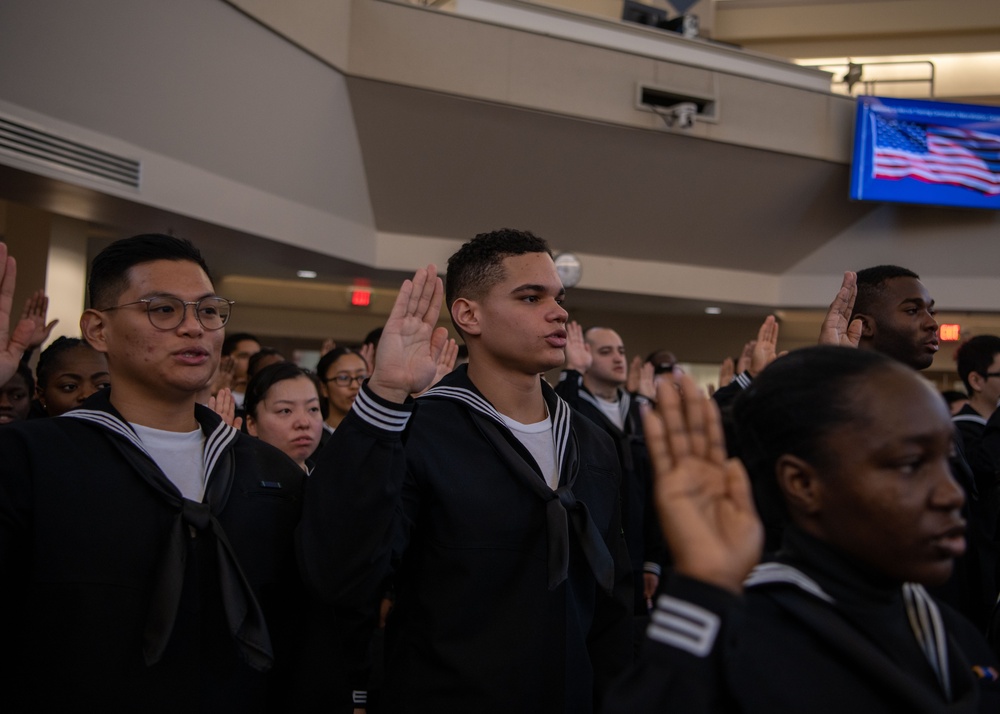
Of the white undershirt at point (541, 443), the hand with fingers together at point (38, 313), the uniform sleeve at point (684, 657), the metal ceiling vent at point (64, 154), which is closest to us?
the uniform sleeve at point (684, 657)

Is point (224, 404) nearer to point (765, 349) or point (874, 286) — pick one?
point (765, 349)

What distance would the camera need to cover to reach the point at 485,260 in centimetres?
246

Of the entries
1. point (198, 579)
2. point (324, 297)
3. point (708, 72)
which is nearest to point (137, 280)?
point (198, 579)

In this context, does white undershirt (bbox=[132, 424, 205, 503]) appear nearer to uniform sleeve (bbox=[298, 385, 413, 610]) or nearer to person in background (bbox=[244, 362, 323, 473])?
uniform sleeve (bbox=[298, 385, 413, 610])

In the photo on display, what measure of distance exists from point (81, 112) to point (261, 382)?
3156 mm

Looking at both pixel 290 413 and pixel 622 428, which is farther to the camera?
pixel 622 428

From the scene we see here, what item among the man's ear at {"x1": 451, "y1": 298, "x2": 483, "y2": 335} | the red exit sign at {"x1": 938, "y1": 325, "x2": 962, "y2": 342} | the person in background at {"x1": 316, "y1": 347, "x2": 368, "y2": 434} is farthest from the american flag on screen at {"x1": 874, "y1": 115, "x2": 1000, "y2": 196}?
the man's ear at {"x1": 451, "y1": 298, "x2": 483, "y2": 335}

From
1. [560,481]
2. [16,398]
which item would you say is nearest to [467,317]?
[560,481]

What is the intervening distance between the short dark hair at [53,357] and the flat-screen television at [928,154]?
318 inches

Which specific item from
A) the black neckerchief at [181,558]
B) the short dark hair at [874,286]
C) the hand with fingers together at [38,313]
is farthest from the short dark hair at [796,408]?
the hand with fingers together at [38,313]

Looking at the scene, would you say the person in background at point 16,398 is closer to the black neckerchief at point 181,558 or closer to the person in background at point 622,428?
the black neckerchief at point 181,558

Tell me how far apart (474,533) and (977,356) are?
11.8ft

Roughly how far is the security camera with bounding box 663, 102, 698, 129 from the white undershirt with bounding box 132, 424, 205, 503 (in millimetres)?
7259

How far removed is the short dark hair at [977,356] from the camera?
14.8 feet
